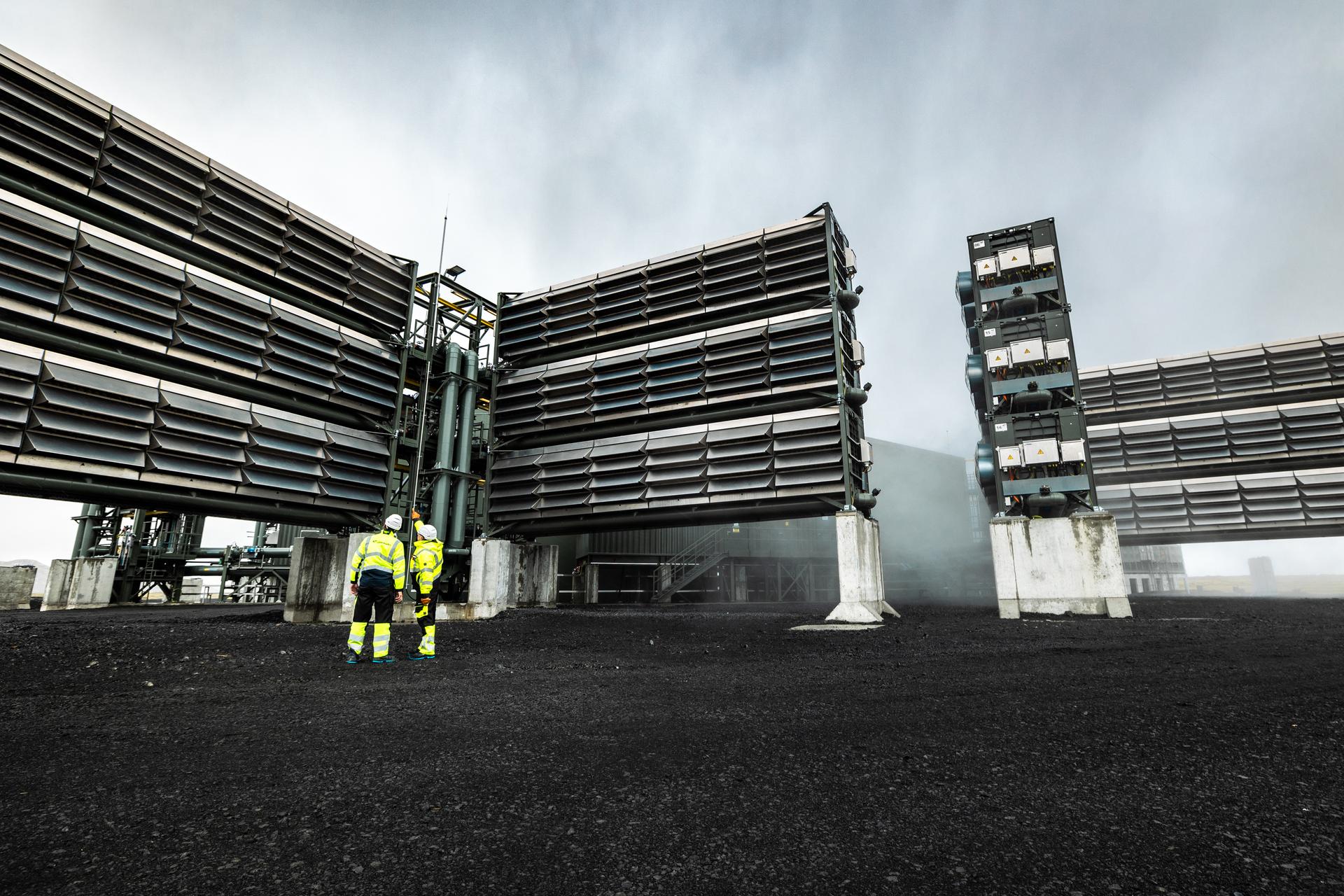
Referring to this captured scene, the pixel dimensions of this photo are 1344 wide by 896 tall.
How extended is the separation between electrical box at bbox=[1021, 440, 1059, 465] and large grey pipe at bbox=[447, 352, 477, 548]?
15871 mm

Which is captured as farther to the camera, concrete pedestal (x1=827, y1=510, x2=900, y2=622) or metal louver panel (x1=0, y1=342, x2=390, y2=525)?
concrete pedestal (x1=827, y1=510, x2=900, y2=622)

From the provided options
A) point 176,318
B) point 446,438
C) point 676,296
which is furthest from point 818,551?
point 176,318

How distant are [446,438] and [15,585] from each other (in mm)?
21858

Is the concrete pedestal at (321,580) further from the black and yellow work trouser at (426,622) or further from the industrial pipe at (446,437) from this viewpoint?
the black and yellow work trouser at (426,622)

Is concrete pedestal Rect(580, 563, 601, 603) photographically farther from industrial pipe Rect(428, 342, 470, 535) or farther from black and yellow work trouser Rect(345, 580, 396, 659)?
black and yellow work trouser Rect(345, 580, 396, 659)

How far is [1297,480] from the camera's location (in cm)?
2148

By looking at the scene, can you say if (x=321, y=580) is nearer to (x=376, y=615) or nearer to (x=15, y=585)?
(x=376, y=615)

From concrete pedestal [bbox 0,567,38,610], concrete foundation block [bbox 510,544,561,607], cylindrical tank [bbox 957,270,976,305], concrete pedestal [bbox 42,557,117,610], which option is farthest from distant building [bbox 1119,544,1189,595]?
concrete pedestal [bbox 0,567,38,610]

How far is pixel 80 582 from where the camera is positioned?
88.4 ft

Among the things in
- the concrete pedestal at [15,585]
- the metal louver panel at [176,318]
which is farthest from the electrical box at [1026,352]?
the concrete pedestal at [15,585]

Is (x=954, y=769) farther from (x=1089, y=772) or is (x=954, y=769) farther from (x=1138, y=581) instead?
(x=1138, y=581)

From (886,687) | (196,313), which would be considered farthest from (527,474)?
(886,687)

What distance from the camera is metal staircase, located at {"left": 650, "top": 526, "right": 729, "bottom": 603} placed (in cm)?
2984

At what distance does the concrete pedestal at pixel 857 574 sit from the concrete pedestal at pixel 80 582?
3099 cm
